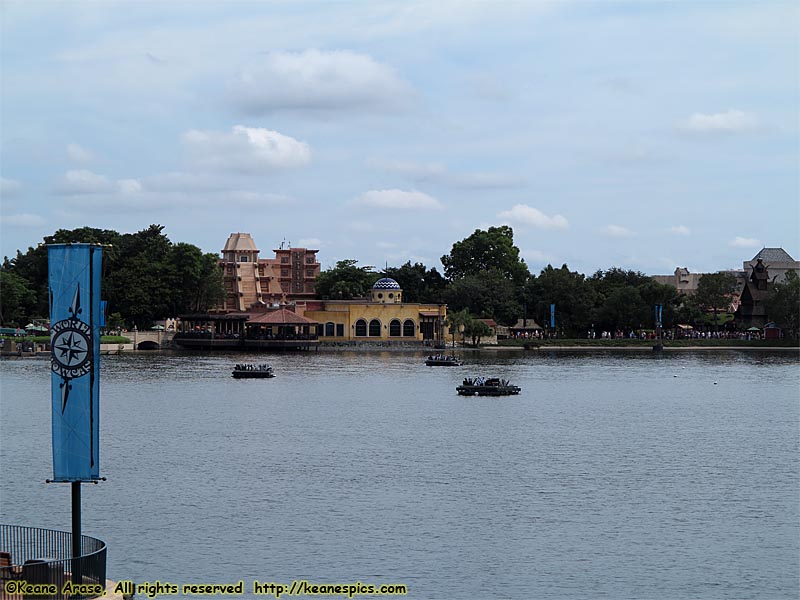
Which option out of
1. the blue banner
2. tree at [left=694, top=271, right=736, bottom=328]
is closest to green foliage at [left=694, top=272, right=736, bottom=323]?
tree at [left=694, top=271, right=736, bottom=328]

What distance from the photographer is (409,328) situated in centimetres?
13200

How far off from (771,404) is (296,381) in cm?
3323

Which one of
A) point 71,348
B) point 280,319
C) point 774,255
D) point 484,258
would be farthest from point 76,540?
point 774,255

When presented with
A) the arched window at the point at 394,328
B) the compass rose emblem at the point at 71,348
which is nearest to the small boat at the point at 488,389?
the compass rose emblem at the point at 71,348

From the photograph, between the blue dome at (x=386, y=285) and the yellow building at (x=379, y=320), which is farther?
the blue dome at (x=386, y=285)

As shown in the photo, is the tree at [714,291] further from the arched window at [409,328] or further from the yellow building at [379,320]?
the arched window at [409,328]

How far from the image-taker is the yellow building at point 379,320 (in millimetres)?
130500

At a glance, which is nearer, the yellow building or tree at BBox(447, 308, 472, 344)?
tree at BBox(447, 308, 472, 344)

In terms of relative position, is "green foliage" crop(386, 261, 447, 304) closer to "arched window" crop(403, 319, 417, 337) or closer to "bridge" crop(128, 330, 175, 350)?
"arched window" crop(403, 319, 417, 337)

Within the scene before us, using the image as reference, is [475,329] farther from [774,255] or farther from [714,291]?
[774,255]

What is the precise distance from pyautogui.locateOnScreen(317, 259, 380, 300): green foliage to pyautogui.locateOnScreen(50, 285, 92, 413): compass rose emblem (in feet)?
402

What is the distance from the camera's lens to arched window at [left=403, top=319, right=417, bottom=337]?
132m

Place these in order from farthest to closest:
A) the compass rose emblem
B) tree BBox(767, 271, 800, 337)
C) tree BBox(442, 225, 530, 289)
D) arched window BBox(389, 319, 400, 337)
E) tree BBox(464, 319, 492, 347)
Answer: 1. tree BBox(442, 225, 530, 289)
2. arched window BBox(389, 319, 400, 337)
3. tree BBox(767, 271, 800, 337)
4. tree BBox(464, 319, 492, 347)
5. the compass rose emblem

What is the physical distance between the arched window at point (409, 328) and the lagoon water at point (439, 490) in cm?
6102
